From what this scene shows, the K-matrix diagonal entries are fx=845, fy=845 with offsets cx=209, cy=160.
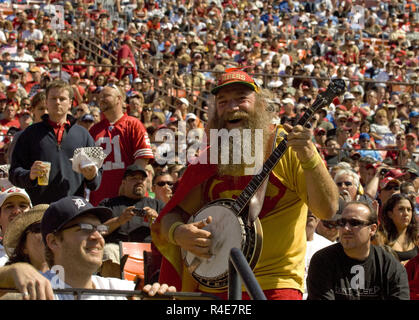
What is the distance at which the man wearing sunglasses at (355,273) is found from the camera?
489cm

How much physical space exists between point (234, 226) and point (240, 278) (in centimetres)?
103

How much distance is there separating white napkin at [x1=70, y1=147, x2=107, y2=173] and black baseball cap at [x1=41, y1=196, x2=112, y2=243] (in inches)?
84.1

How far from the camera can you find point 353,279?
4.94 metres

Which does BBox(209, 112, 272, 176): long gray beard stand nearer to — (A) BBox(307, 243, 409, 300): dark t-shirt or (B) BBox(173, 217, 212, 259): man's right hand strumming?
(B) BBox(173, 217, 212, 259): man's right hand strumming

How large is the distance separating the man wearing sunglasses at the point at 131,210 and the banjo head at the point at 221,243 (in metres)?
2.23

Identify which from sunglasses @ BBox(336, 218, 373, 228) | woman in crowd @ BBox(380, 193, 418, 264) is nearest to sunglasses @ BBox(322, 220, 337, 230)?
woman in crowd @ BBox(380, 193, 418, 264)

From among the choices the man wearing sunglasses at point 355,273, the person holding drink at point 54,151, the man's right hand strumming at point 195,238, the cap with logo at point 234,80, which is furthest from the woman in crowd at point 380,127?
the man's right hand strumming at point 195,238

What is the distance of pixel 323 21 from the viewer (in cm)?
2681

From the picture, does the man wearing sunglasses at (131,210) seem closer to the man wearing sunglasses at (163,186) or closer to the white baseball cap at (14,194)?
the white baseball cap at (14,194)

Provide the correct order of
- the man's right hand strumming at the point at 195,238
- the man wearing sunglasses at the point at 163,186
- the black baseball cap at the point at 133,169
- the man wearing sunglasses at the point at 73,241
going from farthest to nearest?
1. the man wearing sunglasses at the point at 163,186
2. the black baseball cap at the point at 133,169
3. the man's right hand strumming at the point at 195,238
4. the man wearing sunglasses at the point at 73,241

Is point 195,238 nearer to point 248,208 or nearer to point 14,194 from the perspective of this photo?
point 248,208

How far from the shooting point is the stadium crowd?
22.7ft
